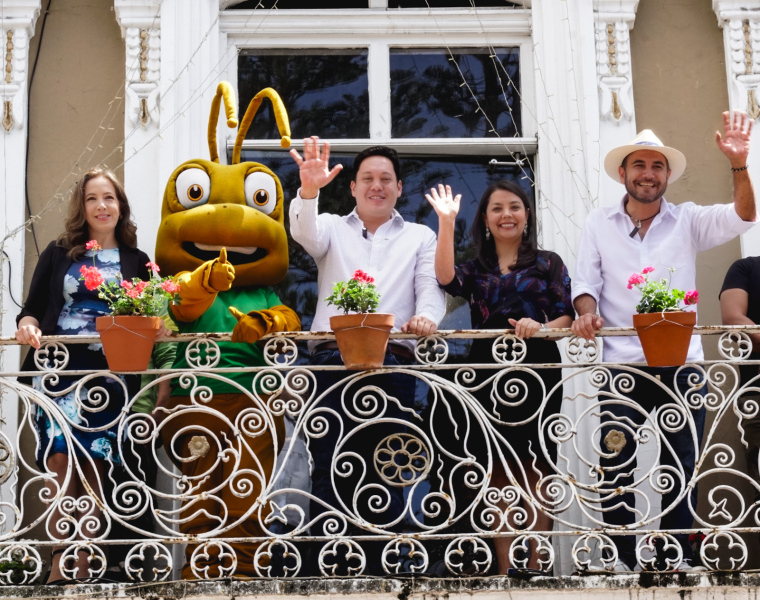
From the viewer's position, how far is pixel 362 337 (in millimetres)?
5617

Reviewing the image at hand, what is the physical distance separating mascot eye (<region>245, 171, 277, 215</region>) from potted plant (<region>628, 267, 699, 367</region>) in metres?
1.99

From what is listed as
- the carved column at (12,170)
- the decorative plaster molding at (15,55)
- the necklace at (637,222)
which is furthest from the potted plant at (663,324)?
the decorative plaster molding at (15,55)

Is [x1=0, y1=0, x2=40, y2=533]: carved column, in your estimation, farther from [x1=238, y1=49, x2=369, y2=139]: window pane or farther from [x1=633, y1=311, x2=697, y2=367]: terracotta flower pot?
[x1=633, y1=311, x2=697, y2=367]: terracotta flower pot

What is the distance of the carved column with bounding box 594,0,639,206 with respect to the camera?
7.42 m

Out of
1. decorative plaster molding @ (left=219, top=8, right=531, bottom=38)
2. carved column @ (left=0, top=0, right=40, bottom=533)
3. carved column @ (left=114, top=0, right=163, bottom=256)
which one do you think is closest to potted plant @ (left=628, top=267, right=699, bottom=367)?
decorative plaster molding @ (left=219, top=8, right=531, bottom=38)

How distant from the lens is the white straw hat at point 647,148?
6.45m

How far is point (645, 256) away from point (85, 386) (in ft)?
9.57

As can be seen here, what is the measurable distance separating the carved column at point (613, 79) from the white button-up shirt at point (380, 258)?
4.92 feet

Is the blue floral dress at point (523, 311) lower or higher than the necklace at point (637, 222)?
lower

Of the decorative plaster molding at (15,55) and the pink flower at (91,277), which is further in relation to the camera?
the decorative plaster molding at (15,55)

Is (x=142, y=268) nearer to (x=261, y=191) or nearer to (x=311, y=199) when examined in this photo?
(x=261, y=191)

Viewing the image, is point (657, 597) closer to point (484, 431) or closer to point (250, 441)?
point (484, 431)

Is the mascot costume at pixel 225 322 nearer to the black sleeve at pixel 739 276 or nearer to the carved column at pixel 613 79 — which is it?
the carved column at pixel 613 79

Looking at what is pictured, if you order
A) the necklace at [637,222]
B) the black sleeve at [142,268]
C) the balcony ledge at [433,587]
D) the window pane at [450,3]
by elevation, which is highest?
the window pane at [450,3]
